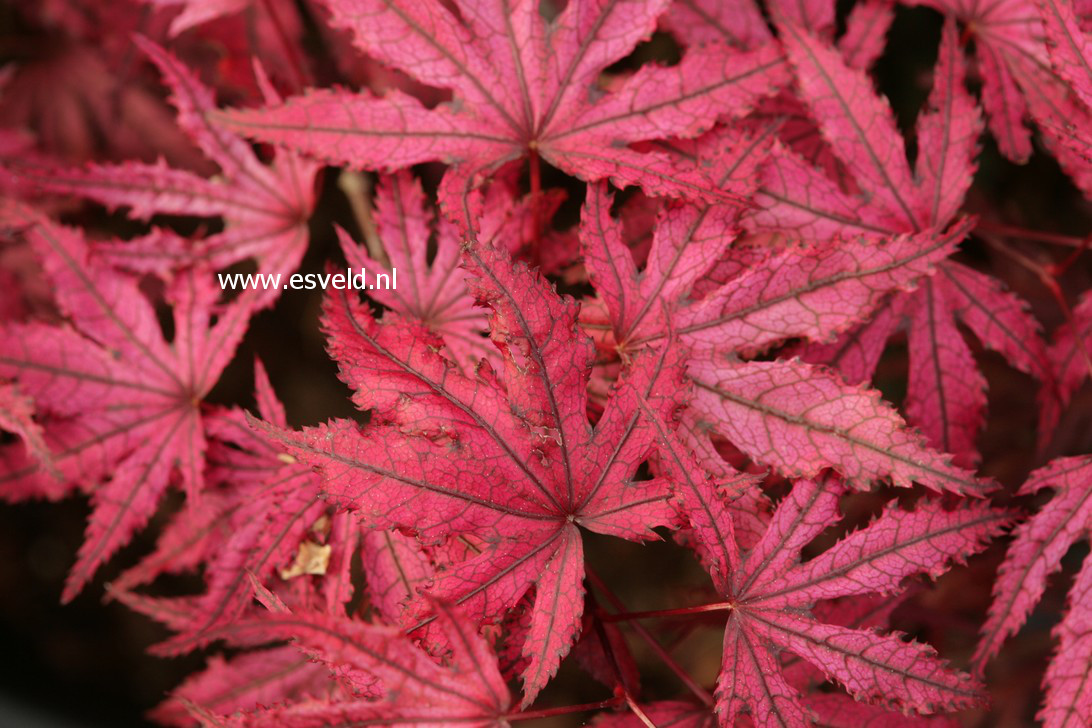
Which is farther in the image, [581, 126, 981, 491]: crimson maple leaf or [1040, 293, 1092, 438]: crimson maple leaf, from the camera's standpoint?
[1040, 293, 1092, 438]: crimson maple leaf

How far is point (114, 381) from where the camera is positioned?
886 mm

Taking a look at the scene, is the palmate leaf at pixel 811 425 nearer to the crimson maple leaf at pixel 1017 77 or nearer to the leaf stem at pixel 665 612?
the leaf stem at pixel 665 612

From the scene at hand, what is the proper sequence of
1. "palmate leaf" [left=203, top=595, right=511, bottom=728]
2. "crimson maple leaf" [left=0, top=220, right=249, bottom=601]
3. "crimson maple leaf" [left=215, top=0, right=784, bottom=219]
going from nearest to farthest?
"palmate leaf" [left=203, top=595, right=511, bottom=728], "crimson maple leaf" [left=215, top=0, right=784, bottom=219], "crimson maple leaf" [left=0, top=220, right=249, bottom=601]

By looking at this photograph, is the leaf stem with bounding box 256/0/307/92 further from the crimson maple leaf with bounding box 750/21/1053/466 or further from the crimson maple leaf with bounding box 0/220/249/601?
the crimson maple leaf with bounding box 750/21/1053/466

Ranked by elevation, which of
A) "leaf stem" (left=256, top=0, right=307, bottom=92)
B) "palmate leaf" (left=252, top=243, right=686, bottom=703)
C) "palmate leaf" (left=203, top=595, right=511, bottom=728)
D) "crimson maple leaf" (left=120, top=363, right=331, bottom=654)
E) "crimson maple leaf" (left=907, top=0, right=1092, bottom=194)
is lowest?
"crimson maple leaf" (left=120, top=363, right=331, bottom=654)

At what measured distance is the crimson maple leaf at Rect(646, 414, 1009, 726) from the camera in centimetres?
62

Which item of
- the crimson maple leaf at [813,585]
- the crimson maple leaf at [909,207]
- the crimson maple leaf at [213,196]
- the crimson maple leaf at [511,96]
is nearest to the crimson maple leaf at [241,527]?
the crimson maple leaf at [213,196]

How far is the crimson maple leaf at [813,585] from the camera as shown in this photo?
0.62 meters

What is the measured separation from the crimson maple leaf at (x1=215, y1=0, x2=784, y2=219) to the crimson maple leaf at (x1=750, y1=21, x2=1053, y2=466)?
8 cm

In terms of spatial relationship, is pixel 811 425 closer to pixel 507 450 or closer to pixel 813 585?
pixel 813 585

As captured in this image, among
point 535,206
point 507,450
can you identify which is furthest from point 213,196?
point 507,450

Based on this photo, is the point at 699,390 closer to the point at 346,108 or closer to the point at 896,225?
the point at 896,225

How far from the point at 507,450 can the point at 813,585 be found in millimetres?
309

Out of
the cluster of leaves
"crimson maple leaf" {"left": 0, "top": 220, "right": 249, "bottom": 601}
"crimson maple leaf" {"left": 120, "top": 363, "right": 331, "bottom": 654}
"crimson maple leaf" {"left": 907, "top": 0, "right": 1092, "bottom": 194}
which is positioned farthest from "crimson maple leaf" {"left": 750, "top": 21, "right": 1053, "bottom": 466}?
"crimson maple leaf" {"left": 0, "top": 220, "right": 249, "bottom": 601}
